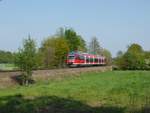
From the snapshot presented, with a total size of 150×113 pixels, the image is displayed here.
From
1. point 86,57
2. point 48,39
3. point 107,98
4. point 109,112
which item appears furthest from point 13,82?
point 48,39

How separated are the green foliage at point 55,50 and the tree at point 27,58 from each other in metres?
39.6

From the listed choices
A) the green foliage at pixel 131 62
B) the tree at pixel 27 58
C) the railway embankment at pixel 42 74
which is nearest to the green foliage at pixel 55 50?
the railway embankment at pixel 42 74

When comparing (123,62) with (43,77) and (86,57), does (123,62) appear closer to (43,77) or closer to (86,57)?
(86,57)

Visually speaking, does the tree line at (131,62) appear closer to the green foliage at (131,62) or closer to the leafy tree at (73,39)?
the green foliage at (131,62)

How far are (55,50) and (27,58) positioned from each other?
51.7 metres

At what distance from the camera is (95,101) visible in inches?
918

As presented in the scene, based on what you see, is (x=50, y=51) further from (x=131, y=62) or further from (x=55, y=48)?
(x=131, y=62)

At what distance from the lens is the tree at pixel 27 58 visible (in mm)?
39750

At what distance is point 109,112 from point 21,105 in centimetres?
446

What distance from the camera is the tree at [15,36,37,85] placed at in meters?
39.8

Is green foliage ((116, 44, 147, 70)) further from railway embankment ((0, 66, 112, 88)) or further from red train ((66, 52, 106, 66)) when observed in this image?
railway embankment ((0, 66, 112, 88))

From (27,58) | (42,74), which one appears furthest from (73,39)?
(27,58)

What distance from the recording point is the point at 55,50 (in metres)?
91.6

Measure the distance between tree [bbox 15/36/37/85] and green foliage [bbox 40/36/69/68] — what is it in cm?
3958
